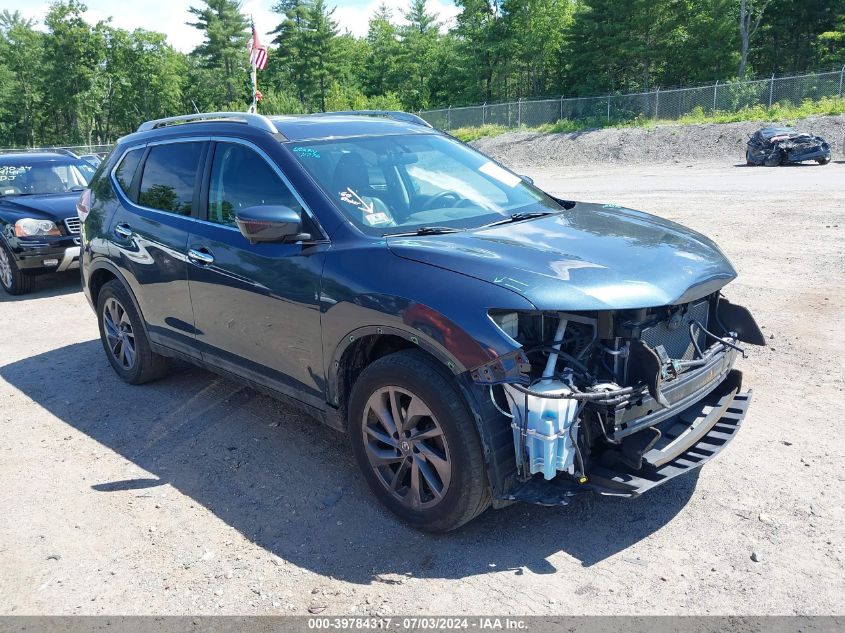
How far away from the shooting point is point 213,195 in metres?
4.58

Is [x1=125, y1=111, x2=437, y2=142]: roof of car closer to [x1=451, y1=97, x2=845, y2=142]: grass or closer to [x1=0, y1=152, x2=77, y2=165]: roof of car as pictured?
[x1=0, y1=152, x2=77, y2=165]: roof of car

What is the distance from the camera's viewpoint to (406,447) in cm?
347

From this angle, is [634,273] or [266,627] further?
[634,273]

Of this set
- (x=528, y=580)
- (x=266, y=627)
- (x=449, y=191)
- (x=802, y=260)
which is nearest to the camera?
(x=266, y=627)

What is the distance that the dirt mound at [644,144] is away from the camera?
29.4 meters

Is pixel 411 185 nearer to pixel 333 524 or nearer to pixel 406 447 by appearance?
pixel 406 447

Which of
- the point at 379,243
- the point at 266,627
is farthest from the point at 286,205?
the point at 266,627

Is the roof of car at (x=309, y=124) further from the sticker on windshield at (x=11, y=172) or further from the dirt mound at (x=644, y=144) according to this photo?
the dirt mound at (x=644, y=144)

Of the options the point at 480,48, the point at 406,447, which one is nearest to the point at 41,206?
the point at 406,447

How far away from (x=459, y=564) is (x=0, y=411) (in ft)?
13.8

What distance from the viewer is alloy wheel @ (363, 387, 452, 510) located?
3.35 m

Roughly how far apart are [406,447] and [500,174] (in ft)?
7.23

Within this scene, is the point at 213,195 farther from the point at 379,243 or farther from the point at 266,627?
the point at 266,627

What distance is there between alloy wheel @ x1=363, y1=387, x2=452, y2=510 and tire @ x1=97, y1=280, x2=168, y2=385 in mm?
2735
